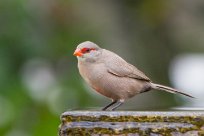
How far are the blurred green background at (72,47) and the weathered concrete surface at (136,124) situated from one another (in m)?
3.46

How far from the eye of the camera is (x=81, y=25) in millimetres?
10078

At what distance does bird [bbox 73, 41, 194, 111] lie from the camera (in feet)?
16.3

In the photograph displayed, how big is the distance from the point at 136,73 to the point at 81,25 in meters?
4.84

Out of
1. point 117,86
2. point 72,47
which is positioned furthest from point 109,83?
point 72,47

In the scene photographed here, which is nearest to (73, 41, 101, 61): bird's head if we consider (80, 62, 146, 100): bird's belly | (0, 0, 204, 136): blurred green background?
(80, 62, 146, 100): bird's belly

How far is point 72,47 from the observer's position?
9.22 metres

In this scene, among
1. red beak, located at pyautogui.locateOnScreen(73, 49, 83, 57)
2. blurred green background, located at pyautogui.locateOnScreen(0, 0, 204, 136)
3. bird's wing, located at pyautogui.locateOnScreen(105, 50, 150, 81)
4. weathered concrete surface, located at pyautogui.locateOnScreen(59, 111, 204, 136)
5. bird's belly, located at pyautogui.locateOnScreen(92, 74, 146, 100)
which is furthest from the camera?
blurred green background, located at pyautogui.locateOnScreen(0, 0, 204, 136)

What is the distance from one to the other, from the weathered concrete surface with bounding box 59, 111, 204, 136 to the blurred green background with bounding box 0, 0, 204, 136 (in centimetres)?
346

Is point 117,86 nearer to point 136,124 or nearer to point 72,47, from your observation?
point 136,124

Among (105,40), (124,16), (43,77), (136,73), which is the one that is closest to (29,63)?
(43,77)

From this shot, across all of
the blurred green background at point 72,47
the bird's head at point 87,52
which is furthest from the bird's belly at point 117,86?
the blurred green background at point 72,47

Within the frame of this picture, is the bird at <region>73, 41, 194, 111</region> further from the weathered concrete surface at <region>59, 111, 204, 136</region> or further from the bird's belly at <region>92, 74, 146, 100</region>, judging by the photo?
the weathered concrete surface at <region>59, 111, 204, 136</region>

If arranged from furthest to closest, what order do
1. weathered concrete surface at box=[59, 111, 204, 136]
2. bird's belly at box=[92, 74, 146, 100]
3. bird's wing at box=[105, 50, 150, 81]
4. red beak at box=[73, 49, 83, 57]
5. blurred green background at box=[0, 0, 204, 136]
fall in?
blurred green background at box=[0, 0, 204, 136] → bird's wing at box=[105, 50, 150, 81] → red beak at box=[73, 49, 83, 57] → bird's belly at box=[92, 74, 146, 100] → weathered concrete surface at box=[59, 111, 204, 136]

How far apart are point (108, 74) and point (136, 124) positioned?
86.6 inches
